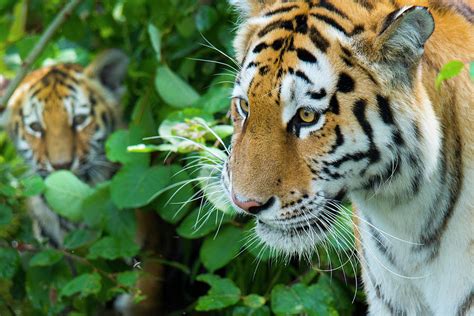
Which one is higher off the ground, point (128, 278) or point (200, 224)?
point (200, 224)

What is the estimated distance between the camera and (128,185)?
3.88m

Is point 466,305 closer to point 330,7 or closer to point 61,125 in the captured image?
point 330,7

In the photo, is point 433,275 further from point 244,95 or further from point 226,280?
point 226,280

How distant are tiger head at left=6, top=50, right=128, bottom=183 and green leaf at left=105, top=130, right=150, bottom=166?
0.78 meters

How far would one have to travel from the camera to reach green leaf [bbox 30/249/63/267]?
3.90 meters

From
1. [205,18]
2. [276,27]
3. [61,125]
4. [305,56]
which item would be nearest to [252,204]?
[305,56]

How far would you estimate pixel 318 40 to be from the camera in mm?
2533

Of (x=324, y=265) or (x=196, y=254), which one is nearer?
(x=324, y=265)

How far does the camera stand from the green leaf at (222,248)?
3.72m

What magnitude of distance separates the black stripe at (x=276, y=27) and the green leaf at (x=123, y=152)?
54.5 inches

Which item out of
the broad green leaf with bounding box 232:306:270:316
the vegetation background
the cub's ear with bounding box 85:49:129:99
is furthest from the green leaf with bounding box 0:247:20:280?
the cub's ear with bounding box 85:49:129:99

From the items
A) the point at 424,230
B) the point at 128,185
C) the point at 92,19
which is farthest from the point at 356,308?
the point at 92,19

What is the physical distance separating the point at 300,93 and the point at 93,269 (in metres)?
1.85

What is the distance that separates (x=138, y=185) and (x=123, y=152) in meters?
0.20
